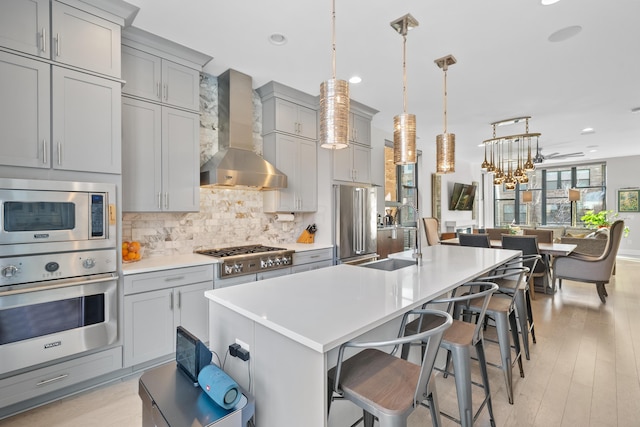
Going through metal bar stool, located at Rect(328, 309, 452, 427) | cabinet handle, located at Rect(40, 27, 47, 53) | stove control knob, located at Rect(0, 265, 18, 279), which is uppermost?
cabinet handle, located at Rect(40, 27, 47, 53)

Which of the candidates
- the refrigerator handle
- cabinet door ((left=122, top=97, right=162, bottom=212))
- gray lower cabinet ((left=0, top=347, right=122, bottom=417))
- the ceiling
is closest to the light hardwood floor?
gray lower cabinet ((left=0, top=347, right=122, bottom=417))

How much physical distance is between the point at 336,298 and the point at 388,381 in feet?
1.49

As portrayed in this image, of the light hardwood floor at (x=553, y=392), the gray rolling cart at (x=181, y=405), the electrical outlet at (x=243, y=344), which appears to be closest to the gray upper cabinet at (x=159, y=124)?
the light hardwood floor at (x=553, y=392)

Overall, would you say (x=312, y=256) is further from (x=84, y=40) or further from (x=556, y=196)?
(x=556, y=196)

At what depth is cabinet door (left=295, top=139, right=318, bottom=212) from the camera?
4.07m

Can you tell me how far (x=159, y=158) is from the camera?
2.83 metres

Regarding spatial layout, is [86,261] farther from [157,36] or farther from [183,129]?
[157,36]

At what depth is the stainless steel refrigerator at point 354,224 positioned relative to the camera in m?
4.10

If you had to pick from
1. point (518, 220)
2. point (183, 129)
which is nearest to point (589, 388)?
point (183, 129)

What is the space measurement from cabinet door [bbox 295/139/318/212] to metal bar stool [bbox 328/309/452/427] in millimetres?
2791

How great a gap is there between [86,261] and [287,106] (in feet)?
8.90

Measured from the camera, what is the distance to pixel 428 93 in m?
3.97

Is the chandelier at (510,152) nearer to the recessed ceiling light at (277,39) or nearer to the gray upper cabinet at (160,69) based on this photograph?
the recessed ceiling light at (277,39)

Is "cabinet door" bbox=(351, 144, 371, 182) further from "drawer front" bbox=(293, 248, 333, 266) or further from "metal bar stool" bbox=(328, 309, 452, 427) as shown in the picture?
"metal bar stool" bbox=(328, 309, 452, 427)
